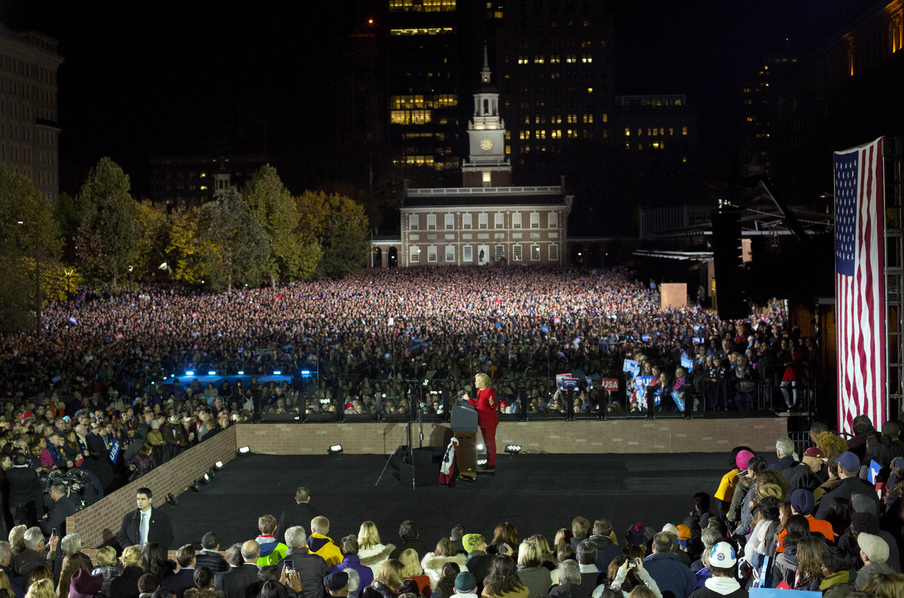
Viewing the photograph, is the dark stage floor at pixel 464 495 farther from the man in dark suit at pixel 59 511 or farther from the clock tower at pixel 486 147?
the clock tower at pixel 486 147

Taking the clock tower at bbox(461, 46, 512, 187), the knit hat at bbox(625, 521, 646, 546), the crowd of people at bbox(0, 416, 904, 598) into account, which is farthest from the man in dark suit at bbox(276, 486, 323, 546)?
the clock tower at bbox(461, 46, 512, 187)

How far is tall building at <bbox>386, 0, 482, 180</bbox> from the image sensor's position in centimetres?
15750

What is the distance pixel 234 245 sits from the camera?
57969mm

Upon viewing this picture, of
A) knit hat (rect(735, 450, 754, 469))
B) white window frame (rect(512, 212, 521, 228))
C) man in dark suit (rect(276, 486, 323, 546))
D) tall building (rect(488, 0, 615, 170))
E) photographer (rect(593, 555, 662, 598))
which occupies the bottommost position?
man in dark suit (rect(276, 486, 323, 546))

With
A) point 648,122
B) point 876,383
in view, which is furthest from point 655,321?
point 648,122

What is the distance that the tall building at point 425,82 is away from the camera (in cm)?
15750

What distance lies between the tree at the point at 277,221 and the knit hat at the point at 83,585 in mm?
55150

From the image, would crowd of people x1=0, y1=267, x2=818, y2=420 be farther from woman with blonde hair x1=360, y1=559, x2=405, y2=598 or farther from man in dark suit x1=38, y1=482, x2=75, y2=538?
woman with blonde hair x1=360, y1=559, x2=405, y2=598

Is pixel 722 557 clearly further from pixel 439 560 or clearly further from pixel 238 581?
pixel 238 581

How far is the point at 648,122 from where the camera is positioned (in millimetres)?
164250

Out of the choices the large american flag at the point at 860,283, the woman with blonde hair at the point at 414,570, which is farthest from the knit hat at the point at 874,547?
the large american flag at the point at 860,283

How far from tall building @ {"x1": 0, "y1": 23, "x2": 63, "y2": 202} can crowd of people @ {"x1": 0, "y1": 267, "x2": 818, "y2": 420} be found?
71794 millimetres

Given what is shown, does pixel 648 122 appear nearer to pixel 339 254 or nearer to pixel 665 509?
pixel 339 254

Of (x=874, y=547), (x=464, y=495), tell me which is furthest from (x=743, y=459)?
(x=464, y=495)
